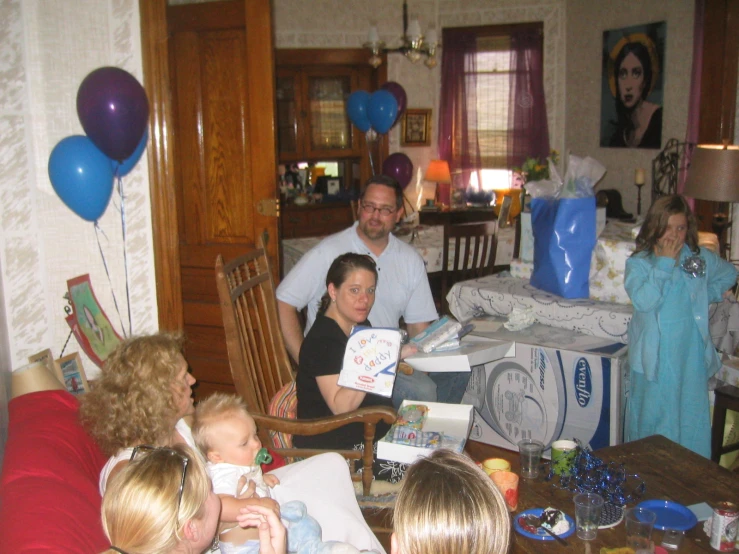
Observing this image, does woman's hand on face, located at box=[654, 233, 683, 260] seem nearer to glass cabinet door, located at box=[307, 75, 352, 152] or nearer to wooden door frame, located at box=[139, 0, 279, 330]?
wooden door frame, located at box=[139, 0, 279, 330]

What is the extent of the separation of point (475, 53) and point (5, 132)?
5.10 meters

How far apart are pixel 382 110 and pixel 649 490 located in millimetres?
4911

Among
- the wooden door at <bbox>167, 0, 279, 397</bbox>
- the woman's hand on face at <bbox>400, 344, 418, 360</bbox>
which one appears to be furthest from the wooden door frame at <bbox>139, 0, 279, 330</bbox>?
the woman's hand on face at <bbox>400, 344, 418, 360</bbox>

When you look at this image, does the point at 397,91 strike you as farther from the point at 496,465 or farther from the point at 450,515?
the point at 450,515

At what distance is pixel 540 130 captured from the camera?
6766 mm

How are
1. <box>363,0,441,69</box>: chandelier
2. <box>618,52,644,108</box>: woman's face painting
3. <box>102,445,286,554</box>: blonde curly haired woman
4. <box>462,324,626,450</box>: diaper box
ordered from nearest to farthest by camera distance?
<box>102,445,286,554</box>: blonde curly haired woman
<box>462,324,626,450</box>: diaper box
<box>618,52,644,108</box>: woman's face painting
<box>363,0,441,69</box>: chandelier

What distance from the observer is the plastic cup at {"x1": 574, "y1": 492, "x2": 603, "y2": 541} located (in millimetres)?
1610

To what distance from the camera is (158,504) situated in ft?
3.66

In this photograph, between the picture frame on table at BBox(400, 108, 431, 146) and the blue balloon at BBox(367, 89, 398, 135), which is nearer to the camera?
the blue balloon at BBox(367, 89, 398, 135)

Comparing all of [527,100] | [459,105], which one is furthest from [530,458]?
[459,105]

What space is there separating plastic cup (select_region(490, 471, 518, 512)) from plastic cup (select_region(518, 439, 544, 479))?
0.15 m

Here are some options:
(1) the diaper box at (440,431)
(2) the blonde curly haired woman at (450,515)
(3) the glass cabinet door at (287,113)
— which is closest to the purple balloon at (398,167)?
(3) the glass cabinet door at (287,113)

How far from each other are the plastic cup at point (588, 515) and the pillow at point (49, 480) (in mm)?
1039

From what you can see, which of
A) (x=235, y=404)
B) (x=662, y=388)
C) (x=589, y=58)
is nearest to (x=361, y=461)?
(x=235, y=404)
